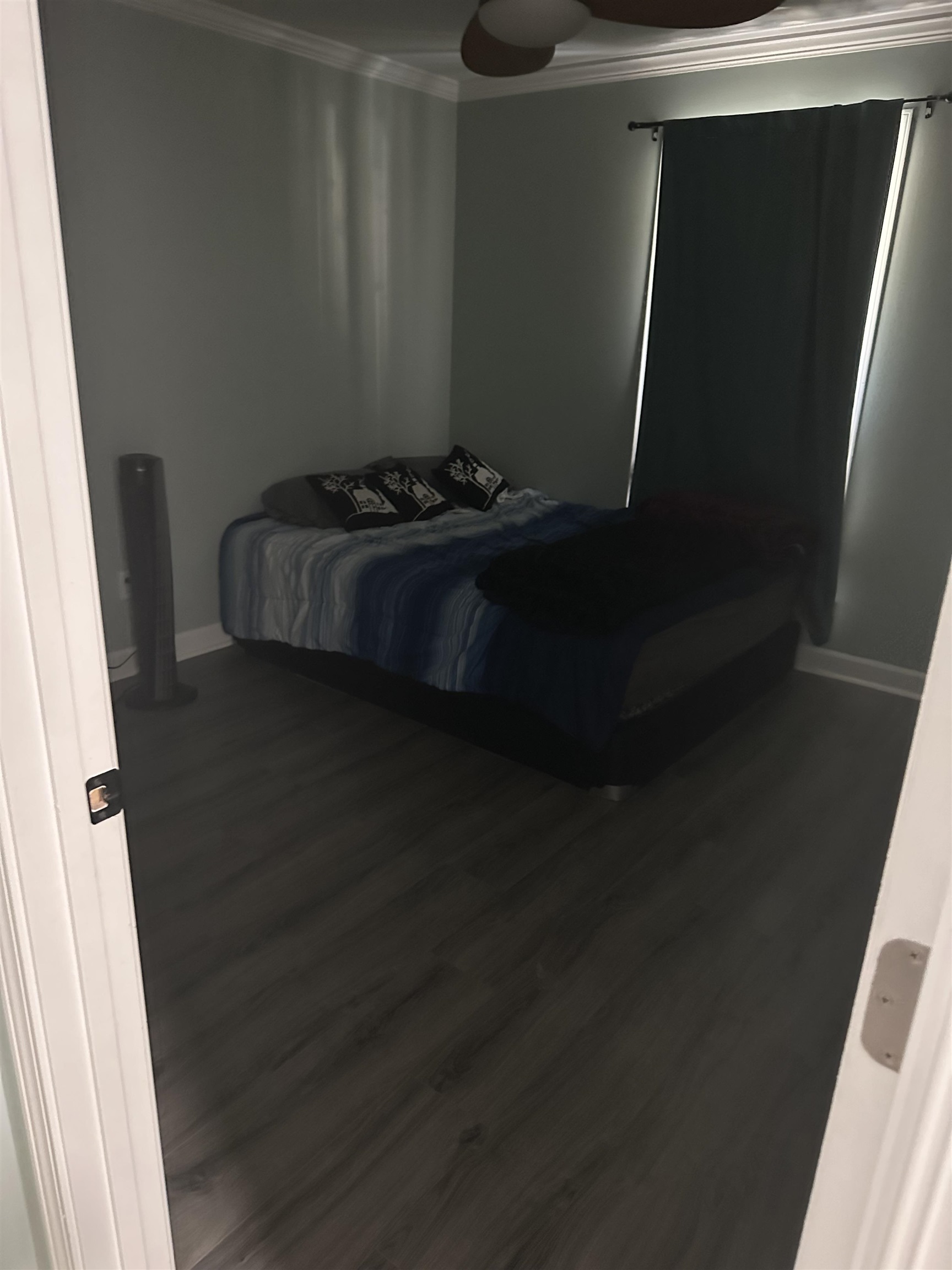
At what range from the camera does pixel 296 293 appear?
13.6 ft

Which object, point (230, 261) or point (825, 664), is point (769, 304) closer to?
point (825, 664)

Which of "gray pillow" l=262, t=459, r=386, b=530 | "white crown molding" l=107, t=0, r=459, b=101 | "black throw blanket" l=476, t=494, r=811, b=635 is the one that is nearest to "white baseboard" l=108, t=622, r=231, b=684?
"gray pillow" l=262, t=459, r=386, b=530

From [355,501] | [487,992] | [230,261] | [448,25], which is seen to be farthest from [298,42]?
[487,992]

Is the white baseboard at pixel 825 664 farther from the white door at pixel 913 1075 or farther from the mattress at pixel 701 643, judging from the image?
the white door at pixel 913 1075

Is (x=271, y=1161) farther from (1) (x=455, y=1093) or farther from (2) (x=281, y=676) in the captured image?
(2) (x=281, y=676)

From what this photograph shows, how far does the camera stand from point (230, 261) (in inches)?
152

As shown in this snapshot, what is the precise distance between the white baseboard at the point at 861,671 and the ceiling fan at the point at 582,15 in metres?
2.55

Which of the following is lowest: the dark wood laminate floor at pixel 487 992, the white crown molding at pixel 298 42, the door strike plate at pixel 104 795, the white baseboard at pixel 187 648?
the dark wood laminate floor at pixel 487 992

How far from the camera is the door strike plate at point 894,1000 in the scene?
1.90 feet

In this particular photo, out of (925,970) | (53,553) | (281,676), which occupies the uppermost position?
(53,553)

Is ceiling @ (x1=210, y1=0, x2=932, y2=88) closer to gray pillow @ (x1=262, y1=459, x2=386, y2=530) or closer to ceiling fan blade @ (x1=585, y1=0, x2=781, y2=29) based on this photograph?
ceiling fan blade @ (x1=585, y1=0, x2=781, y2=29)

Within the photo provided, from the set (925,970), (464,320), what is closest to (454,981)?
(925,970)

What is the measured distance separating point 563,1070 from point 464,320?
410cm

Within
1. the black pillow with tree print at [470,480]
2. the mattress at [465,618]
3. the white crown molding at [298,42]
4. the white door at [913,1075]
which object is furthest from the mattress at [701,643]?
the white crown molding at [298,42]
